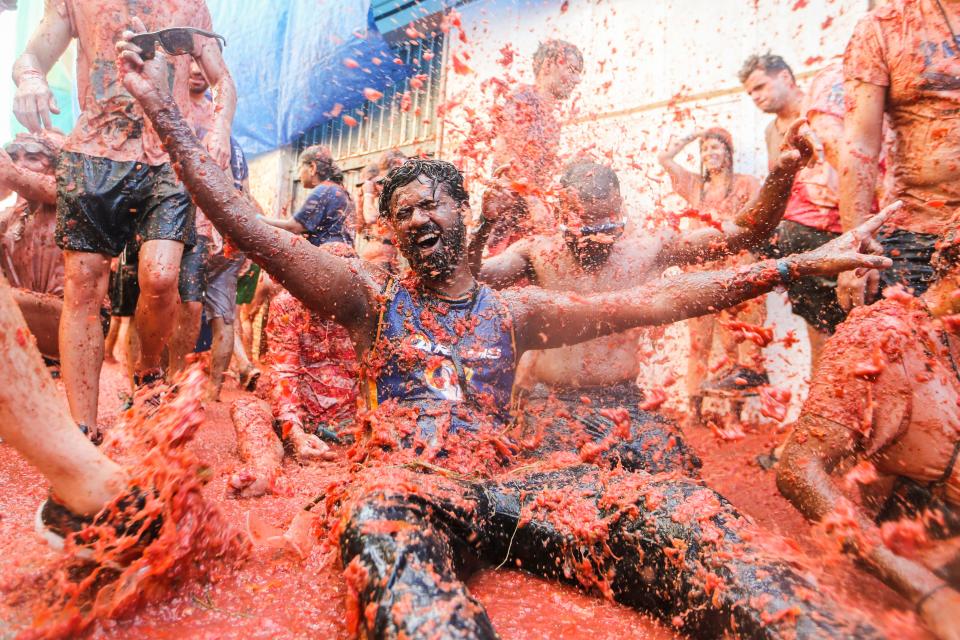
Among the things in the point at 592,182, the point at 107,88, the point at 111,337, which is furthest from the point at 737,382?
the point at 111,337

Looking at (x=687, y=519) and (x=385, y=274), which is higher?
(x=385, y=274)

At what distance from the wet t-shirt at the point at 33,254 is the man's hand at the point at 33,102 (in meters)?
1.91

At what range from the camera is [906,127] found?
2729 millimetres

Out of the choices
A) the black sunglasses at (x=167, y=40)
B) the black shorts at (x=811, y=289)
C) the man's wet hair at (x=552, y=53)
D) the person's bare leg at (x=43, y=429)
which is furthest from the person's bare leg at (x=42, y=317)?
the black shorts at (x=811, y=289)

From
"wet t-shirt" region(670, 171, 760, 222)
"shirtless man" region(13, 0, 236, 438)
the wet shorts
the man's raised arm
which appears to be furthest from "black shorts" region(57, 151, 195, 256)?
"wet t-shirt" region(670, 171, 760, 222)

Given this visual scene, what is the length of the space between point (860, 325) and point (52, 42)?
155 inches

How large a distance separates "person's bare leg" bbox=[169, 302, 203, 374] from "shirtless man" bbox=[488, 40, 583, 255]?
2.02m

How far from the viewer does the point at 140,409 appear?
192 cm

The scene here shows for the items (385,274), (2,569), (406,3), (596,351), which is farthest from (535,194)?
(406,3)

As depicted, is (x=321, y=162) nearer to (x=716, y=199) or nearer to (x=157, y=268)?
(x=157, y=268)

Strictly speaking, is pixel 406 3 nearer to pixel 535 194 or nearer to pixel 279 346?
pixel 535 194

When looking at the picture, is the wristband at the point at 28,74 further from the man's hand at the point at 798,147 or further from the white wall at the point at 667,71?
the man's hand at the point at 798,147

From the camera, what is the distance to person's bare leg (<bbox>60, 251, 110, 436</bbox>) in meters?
2.71

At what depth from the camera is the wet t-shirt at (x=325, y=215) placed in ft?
15.0
